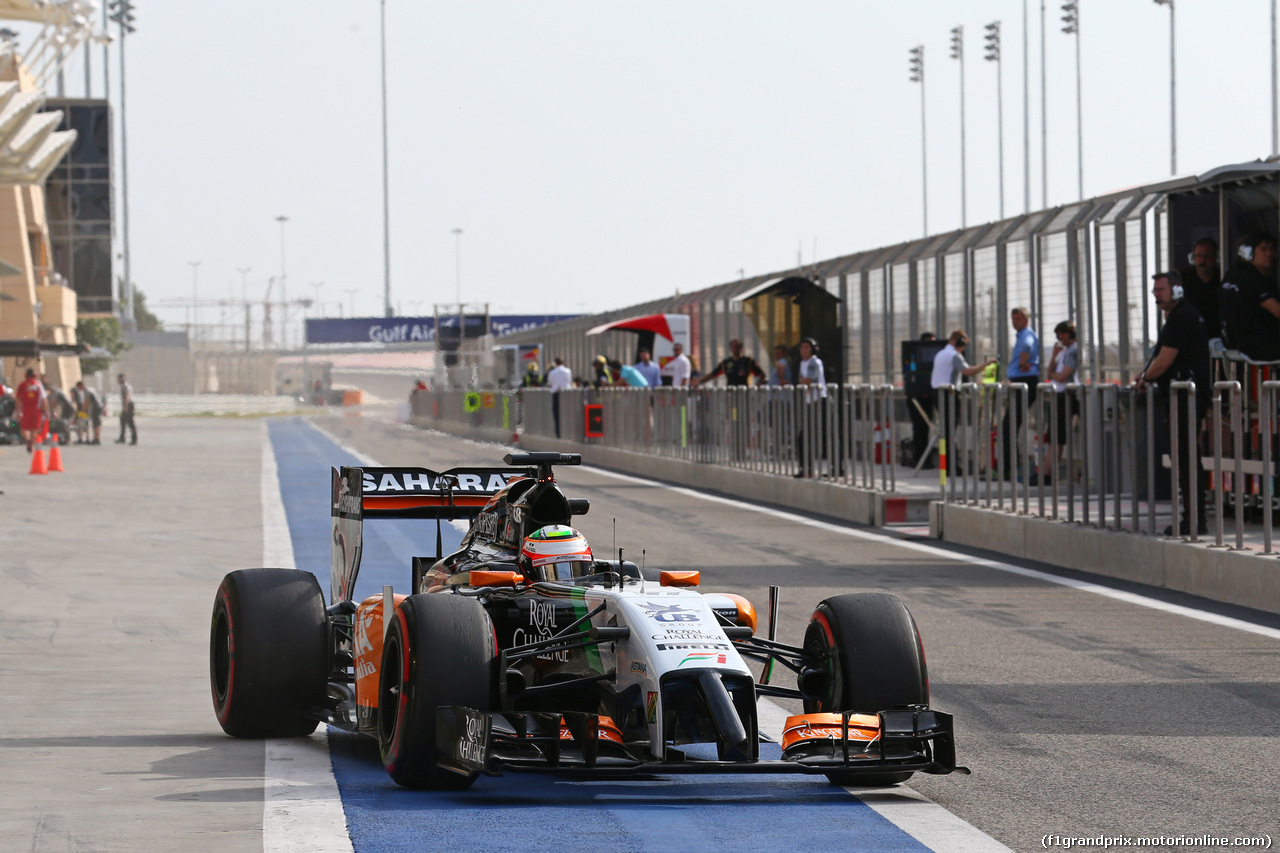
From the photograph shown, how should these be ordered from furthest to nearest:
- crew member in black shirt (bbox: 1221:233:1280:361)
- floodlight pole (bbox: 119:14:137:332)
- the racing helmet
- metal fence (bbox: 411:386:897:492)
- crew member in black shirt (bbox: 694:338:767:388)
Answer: floodlight pole (bbox: 119:14:137:332) → crew member in black shirt (bbox: 694:338:767:388) → metal fence (bbox: 411:386:897:492) → crew member in black shirt (bbox: 1221:233:1280:361) → the racing helmet

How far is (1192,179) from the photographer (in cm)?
1513

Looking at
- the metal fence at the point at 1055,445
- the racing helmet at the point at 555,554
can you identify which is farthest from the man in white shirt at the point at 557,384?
the racing helmet at the point at 555,554

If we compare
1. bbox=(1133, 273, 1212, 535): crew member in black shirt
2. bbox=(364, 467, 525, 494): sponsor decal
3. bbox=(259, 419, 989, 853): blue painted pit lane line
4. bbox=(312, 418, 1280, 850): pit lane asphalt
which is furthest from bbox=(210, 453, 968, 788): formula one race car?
bbox=(1133, 273, 1212, 535): crew member in black shirt

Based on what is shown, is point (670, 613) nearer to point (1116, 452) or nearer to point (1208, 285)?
point (1116, 452)

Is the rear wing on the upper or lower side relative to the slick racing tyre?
upper

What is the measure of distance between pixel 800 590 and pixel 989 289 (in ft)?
38.1

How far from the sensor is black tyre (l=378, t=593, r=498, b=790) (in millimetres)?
6016

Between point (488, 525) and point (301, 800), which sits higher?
point (488, 525)

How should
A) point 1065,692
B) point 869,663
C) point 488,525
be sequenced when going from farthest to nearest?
point 1065,692, point 488,525, point 869,663

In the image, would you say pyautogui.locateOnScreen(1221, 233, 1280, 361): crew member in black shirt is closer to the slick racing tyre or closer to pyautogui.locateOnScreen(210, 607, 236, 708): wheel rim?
the slick racing tyre

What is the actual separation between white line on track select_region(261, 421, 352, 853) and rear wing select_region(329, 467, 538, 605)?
1.04m

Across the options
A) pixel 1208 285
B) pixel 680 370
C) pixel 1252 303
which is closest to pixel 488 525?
pixel 1252 303

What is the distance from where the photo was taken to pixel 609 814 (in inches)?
237

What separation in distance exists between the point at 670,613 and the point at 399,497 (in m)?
2.72
